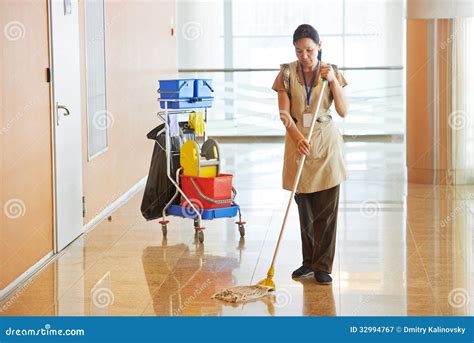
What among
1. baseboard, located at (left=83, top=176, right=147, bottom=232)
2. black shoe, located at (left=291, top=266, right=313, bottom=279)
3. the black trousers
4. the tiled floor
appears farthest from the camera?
baseboard, located at (left=83, top=176, right=147, bottom=232)

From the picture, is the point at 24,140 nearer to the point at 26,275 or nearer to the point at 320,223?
the point at 26,275

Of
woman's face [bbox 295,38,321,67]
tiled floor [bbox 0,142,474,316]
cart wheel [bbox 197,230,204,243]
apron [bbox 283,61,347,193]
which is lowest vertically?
tiled floor [bbox 0,142,474,316]

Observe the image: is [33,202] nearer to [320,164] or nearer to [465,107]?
[320,164]

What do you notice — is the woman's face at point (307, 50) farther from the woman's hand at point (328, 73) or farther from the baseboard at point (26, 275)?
the baseboard at point (26, 275)

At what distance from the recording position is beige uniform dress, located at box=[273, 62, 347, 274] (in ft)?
18.7

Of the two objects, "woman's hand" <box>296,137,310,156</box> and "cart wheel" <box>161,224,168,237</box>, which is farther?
"cart wheel" <box>161,224,168,237</box>

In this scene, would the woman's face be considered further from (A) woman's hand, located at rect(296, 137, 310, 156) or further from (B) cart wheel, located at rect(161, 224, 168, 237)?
(B) cart wheel, located at rect(161, 224, 168, 237)

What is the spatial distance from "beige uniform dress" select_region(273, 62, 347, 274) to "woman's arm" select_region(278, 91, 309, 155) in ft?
0.12

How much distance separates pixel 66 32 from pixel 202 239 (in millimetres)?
1729

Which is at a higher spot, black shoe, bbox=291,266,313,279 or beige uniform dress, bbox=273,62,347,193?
beige uniform dress, bbox=273,62,347,193

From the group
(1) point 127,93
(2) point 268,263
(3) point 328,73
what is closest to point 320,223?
(2) point 268,263

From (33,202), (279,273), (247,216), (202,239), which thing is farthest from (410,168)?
(33,202)

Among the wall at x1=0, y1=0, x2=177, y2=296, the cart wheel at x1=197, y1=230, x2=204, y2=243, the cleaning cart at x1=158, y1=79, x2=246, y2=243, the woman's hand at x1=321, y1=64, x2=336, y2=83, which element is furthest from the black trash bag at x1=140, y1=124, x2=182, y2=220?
the woman's hand at x1=321, y1=64, x2=336, y2=83

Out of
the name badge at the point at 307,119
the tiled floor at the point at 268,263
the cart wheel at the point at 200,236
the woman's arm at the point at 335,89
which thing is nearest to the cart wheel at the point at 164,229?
the tiled floor at the point at 268,263
